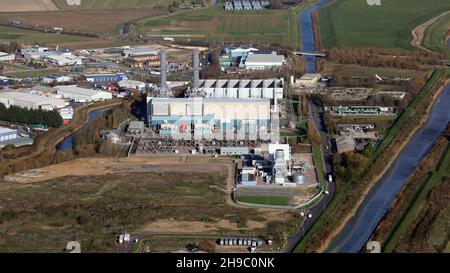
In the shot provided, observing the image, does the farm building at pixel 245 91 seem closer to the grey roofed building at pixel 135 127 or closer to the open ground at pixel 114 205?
the grey roofed building at pixel 135 127

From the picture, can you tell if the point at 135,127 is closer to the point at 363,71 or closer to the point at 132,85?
the point at 132,85

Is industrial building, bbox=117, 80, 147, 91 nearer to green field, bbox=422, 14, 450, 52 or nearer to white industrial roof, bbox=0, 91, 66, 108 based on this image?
white industrial roof, bbox=0, 91, 66, 108

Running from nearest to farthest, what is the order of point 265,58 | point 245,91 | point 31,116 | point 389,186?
point 389,186 < point 31,116 < point 245,91 < point 265,58

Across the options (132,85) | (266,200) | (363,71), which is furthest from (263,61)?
(266,200)

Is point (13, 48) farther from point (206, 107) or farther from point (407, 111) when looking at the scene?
point (407, 111)

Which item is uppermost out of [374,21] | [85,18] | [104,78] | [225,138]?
[374,21]

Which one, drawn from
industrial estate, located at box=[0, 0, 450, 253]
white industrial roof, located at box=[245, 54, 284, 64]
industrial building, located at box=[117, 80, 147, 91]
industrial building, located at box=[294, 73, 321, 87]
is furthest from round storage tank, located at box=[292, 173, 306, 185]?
white industrial roof, located at box=[245, 54, 284, 64]
